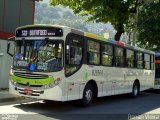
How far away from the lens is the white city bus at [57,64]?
40.1ft

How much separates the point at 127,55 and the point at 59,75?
6721mm

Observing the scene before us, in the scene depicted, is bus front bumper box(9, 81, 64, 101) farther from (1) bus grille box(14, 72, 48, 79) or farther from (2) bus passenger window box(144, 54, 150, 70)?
(2) bus passenger window box(144, 54, 150, 70)

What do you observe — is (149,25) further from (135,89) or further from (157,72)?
Result: (135,89)

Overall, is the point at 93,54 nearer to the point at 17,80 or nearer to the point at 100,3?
the point at 17,80

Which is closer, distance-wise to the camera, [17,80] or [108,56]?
[17,80]

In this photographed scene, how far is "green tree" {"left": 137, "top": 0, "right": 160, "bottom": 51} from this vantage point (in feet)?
91.6

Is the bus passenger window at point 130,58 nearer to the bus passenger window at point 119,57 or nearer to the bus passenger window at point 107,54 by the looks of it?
the bus passenger window at point 119,57

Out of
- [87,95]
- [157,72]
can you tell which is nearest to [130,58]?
[87,95]

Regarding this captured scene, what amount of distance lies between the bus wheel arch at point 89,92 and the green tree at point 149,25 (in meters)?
14.5

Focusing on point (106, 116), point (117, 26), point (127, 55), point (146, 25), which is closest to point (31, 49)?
point (106, 116)

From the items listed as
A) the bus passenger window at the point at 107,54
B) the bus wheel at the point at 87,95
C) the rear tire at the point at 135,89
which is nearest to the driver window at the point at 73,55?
the bus wheel at the point at 87,95

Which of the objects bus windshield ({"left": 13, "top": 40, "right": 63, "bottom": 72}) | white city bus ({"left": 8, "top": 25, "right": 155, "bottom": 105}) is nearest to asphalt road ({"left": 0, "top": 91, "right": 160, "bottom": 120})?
white city bus ({"left": 8, "top": 25, "right": 155, "bottom": 105})

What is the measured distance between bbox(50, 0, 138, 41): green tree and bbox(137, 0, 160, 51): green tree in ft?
9.04

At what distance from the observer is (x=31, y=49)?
41.5 ft
